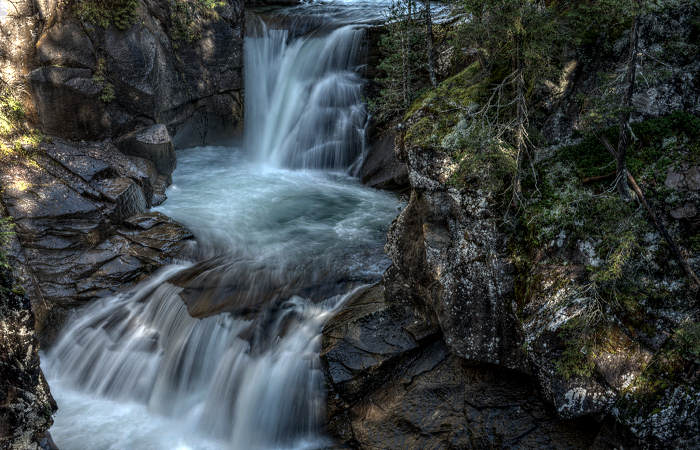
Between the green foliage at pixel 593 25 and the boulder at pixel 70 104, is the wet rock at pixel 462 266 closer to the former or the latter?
the green foliage at pixel 593 25

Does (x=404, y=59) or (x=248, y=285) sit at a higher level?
(x=404, y=59)

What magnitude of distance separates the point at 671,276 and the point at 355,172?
30.6 feet

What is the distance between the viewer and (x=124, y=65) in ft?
34.1

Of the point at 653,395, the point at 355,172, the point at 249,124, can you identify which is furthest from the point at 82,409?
the point at 249,124

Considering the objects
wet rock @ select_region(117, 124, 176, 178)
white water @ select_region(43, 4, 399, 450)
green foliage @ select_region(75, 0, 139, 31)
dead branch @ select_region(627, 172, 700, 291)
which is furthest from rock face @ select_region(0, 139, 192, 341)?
dead branch @ select_region(627, 172, 700, 291)

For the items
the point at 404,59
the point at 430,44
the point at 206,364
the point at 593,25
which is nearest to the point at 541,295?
the point at 593,25

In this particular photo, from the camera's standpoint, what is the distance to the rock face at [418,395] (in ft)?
15.2

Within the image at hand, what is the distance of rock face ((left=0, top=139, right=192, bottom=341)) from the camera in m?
7.64

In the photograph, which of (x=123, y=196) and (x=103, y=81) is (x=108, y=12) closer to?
(x=103, y=81)

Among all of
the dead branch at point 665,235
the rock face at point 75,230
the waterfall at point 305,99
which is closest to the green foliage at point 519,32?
the dead branch at point 665,235

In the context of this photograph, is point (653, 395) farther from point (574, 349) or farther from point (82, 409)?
point (82, 409)

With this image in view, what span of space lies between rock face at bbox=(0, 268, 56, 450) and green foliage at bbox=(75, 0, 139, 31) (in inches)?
308

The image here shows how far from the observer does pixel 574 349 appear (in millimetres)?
3979

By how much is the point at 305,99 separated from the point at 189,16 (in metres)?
3.94
